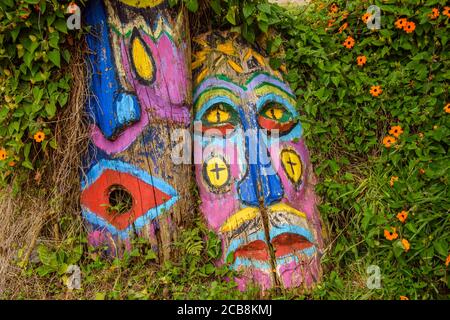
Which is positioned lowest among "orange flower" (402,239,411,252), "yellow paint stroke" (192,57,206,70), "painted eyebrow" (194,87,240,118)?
"orange flower" (402,239,411,252)

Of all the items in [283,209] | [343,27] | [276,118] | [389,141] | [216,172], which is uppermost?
[343,27]

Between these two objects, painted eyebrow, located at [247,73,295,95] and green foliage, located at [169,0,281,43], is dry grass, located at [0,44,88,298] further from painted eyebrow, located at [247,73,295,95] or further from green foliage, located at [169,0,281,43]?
painted eyebrow, located at [247,73,295,95]

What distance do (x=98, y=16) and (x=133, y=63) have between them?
349 mm

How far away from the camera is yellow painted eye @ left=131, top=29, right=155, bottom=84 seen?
292cm

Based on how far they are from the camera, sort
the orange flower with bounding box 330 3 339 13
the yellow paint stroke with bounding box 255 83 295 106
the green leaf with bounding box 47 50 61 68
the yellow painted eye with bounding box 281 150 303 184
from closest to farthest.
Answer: the green leaf with bounding box 47 50 61 68
the yellow painted eye with bounding box 281 150 303 184
the yellow paint stroke with bounding box 255 83 295 106
the orange flower with bounding box 330 3 339 13

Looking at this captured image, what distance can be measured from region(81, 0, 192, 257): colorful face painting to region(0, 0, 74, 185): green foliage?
207 millimetres

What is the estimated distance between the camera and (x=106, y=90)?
2975mm

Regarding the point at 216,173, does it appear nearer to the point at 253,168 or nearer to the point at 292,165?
the point at 253,168

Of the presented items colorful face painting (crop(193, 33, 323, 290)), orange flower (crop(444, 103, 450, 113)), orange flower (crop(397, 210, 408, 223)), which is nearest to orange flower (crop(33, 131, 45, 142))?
colorful face painting (crop(193, 33, 323, 290))

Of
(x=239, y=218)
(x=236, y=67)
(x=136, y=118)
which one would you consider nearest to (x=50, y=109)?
(x=136, y=118)

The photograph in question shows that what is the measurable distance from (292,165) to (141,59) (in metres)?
1.12

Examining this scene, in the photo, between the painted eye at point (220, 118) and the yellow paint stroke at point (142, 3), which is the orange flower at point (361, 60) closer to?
the painted eye at point (220, 118)

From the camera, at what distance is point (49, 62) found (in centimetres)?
288

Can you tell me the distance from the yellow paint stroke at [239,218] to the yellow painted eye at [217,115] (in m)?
0.59
